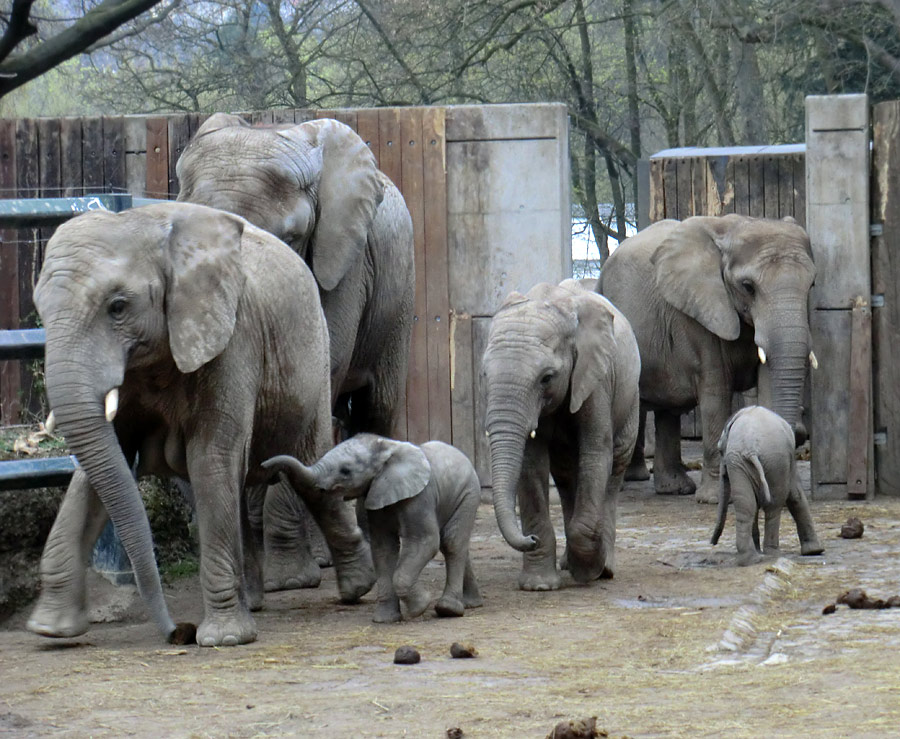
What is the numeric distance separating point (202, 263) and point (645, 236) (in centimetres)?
696

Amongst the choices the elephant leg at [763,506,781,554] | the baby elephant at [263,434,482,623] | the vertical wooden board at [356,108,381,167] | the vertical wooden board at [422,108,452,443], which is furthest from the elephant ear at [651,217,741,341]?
the baby elephant at [263,434,482,623]

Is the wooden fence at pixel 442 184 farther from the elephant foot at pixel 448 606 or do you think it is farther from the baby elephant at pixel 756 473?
the elephant foot at pixel 448 606

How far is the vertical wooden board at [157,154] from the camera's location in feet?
38.2

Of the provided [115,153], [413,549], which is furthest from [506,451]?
[115,153]

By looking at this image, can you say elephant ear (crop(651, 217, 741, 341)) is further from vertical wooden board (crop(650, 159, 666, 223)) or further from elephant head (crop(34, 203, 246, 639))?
elephant head (crop(34, 203, 246, 639))

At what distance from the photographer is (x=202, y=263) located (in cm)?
659

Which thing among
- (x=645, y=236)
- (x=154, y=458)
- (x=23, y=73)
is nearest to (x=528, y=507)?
(x=154, y=458)

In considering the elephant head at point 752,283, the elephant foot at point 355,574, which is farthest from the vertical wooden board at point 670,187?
the elephant foot at point 355,574

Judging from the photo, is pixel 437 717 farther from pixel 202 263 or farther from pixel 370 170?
pixel 370 170

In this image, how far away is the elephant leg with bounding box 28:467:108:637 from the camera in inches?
263

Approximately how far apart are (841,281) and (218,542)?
20.5 feet

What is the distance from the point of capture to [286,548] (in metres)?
8.45

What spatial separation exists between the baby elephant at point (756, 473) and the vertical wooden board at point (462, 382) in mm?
3078

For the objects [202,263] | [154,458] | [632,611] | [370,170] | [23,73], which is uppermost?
[23,73]
